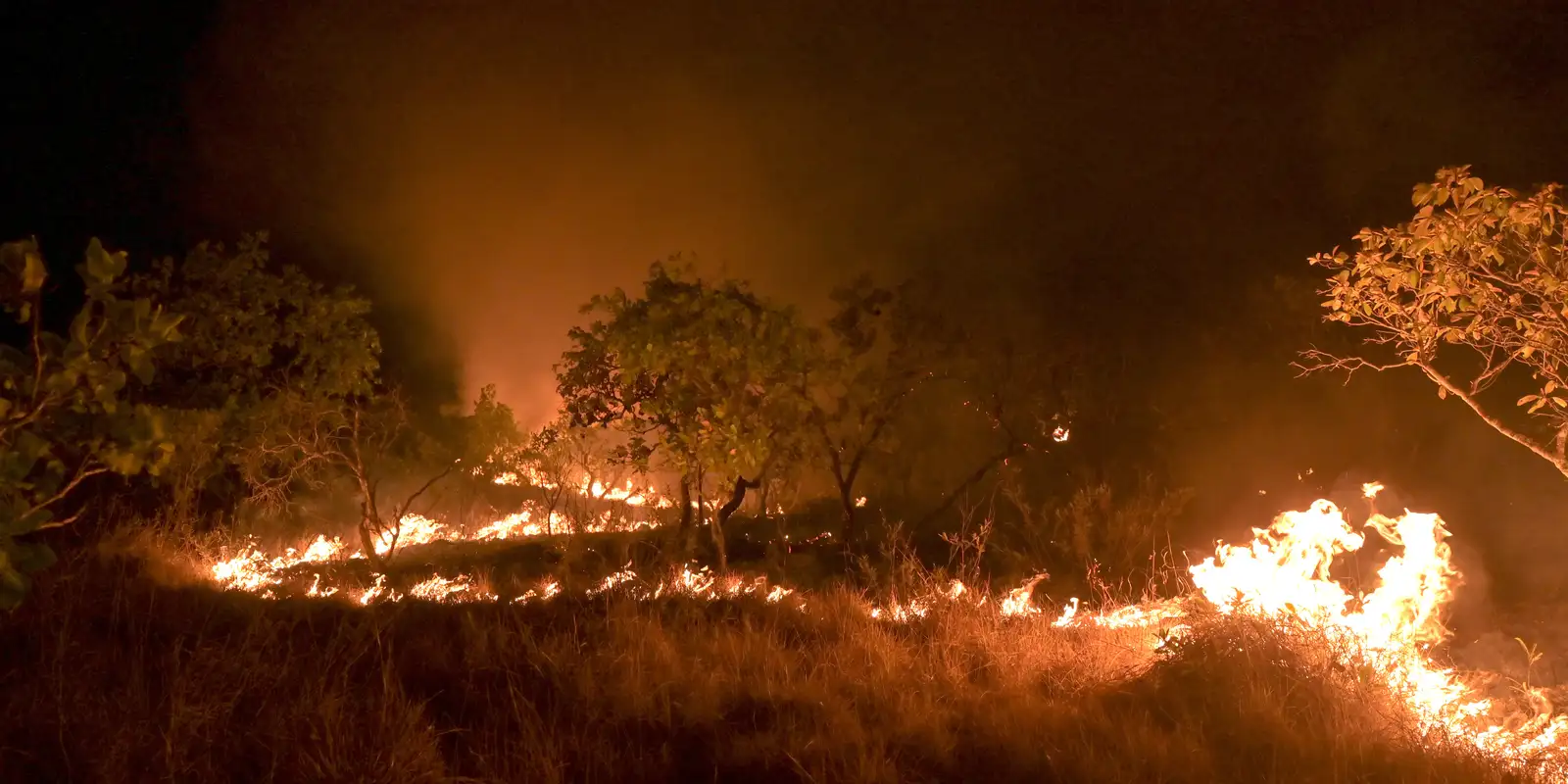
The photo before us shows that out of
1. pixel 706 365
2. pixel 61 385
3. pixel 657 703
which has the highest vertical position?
pixel 706 365

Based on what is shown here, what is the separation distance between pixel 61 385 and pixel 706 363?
9.09 metres

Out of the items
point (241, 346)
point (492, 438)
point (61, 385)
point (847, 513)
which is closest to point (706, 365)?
point (847, 513)

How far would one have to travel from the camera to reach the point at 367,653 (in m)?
6.36

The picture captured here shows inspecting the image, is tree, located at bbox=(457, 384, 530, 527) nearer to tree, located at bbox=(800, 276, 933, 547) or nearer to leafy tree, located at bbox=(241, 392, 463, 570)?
leafy tree, located at bbox=(241, 392, 463, 570)

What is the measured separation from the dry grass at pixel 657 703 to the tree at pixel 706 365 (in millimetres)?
4424

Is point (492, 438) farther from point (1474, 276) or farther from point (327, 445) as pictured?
point (1474, 276)

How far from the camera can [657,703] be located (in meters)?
5.57

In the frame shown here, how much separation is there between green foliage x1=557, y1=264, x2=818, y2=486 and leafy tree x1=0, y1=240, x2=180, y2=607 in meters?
8.11

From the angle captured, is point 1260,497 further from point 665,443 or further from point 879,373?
point 665,443

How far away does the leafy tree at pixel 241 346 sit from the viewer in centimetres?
1210

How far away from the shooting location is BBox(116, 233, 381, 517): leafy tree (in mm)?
12102

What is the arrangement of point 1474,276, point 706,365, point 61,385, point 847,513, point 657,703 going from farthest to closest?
point 847,513
point 706,365
point 1474,276
point 657,703
point 61,385

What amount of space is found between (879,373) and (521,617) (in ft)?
27.9

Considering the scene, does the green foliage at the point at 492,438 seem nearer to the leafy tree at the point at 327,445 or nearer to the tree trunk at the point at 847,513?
the leafy tree at the point at 327,445
